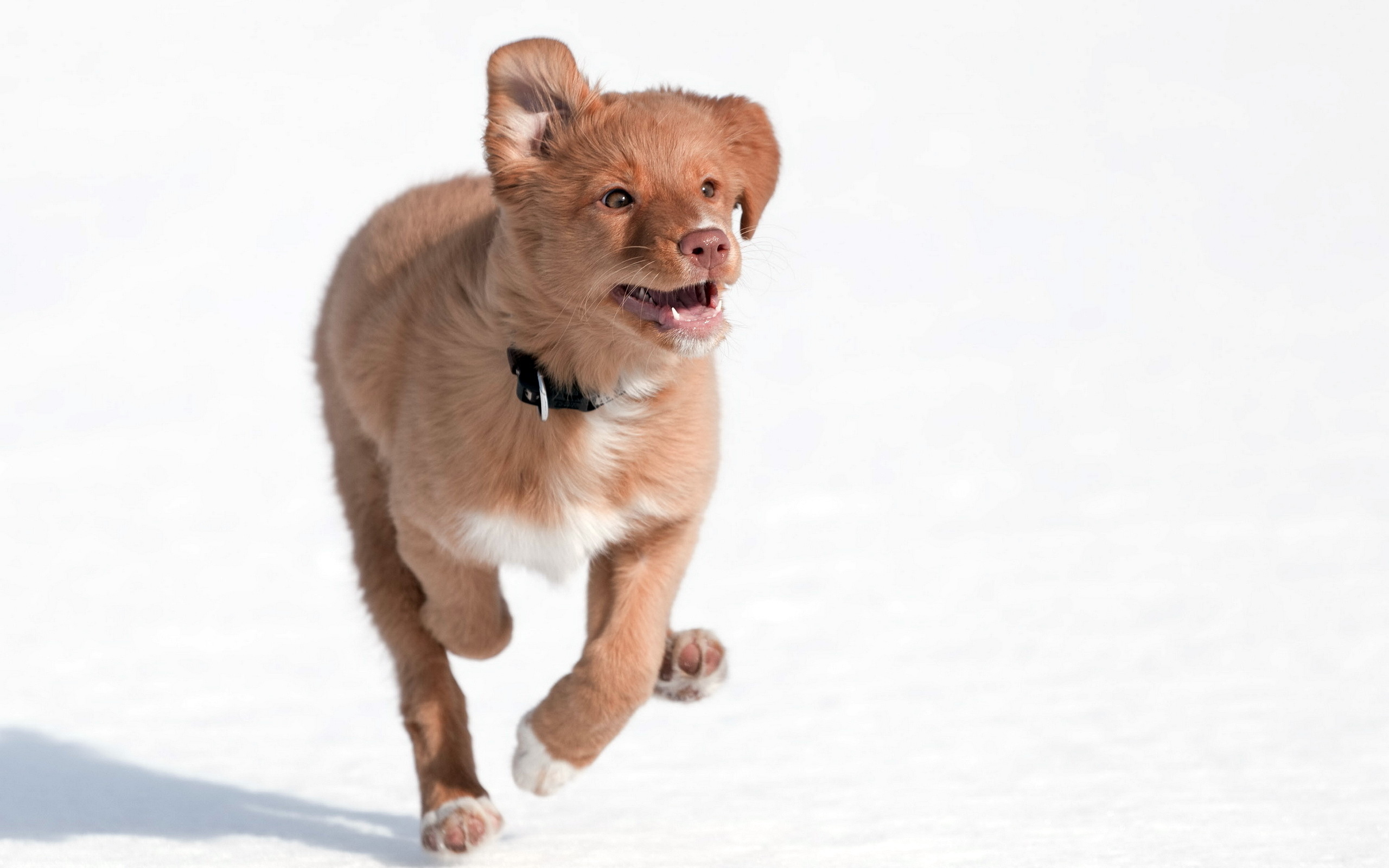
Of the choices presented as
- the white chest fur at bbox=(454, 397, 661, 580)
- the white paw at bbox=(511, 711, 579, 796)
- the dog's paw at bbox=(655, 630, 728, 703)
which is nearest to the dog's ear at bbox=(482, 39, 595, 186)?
the white chest fur at bbox=(454, 397, 661, 580)

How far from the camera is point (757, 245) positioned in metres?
5.17

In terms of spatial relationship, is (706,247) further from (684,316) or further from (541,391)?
(541,391)

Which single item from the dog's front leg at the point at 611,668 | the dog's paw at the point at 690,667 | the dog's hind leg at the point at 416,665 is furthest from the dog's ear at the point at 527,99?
the dog's paw at the point at 690,667

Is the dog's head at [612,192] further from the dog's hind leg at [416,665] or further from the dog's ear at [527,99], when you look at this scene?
the dog's hind leg at [416,665]

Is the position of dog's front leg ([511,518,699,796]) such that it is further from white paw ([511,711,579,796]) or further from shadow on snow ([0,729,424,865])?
shadow on snow ([0,729,424,865])

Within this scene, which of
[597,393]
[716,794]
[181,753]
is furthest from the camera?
[181,753]

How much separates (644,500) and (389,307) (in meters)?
1.04

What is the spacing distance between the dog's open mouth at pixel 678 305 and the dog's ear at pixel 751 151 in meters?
0.43

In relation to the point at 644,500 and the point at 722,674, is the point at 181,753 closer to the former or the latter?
the point at 722,674

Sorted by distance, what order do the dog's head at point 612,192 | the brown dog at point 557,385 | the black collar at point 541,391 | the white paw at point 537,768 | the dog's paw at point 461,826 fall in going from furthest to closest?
1. the dog's paw at point 461,826
2. the white paw at point 537,768
3. the black collar at point 541,391
4. the brown dog at point 557,385
5. the dog's head at point 612,192

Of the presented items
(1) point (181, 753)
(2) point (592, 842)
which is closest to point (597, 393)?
(2) point (592, 842)

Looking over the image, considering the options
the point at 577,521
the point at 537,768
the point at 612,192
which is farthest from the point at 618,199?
the point at 537,768

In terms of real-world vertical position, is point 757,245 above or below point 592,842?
Answer: above

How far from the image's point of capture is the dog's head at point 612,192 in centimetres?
468
